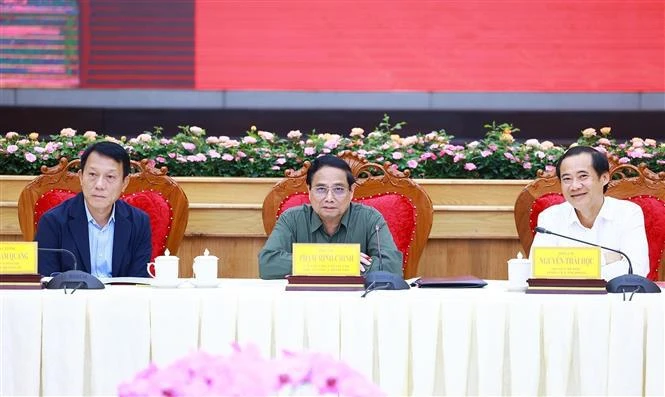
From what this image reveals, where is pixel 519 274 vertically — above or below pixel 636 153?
below

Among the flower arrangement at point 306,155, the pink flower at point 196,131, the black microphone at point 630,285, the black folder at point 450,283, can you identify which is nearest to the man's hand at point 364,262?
the black folder at point 450,283

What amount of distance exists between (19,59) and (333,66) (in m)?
1.98

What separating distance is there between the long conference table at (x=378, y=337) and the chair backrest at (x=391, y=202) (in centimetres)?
108

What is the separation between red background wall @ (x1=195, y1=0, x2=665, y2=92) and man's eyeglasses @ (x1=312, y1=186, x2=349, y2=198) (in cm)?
323

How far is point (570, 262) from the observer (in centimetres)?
242

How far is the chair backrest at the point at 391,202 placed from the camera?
3408 millimetres

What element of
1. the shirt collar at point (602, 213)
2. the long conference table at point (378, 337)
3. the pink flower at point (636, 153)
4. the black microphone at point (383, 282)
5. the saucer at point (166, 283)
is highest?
the pink flower at point (636, 153)

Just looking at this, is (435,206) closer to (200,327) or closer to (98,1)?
(200,327)

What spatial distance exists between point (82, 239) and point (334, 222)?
2.54 ft

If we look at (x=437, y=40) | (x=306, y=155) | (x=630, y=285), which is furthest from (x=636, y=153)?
(x=437, y=40)


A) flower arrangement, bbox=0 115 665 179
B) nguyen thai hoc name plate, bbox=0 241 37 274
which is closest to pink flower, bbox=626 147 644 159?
flower arrangement, bbox=0 115 665 179

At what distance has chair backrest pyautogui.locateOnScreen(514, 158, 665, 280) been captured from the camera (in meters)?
3.38

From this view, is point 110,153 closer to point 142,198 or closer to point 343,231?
point 142,198

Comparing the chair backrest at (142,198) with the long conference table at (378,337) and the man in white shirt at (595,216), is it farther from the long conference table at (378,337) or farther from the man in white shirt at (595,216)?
the man in white shirt at (595,216)
